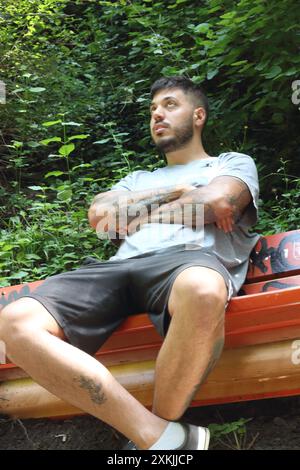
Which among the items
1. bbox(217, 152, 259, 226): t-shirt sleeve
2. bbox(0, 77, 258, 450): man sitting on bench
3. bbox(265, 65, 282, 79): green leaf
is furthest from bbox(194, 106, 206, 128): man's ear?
bbox(265, 65, 282, 79): green leaf

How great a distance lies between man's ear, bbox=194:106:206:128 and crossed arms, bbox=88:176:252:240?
0.46 metres

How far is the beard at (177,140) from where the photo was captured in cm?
268

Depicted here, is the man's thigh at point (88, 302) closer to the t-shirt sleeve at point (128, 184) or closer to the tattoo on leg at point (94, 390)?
the tattoo on leg at point (94, 390)

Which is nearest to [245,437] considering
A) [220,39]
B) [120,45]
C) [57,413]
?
[57,413]

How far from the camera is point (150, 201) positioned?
97.1 inches

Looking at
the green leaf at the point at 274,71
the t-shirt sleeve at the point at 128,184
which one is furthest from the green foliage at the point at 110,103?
the t-shirt sleeve at the point at 128,184

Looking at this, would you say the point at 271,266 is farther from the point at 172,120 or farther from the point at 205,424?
the point at 172,120

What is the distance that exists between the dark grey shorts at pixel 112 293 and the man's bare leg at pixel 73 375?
98mm

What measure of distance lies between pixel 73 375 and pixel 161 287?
0.42m

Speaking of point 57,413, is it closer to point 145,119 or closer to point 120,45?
point 145,119

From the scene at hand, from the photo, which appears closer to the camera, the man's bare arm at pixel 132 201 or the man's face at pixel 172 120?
the man's bare arm at pixel 132 201

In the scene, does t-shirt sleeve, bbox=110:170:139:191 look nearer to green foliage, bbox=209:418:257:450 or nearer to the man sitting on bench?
the man sitting on bench

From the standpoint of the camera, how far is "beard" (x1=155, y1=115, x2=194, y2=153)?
268 cm

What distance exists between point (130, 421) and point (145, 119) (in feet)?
12.2
